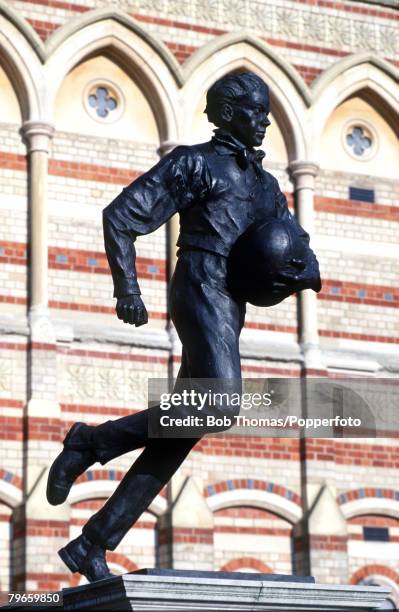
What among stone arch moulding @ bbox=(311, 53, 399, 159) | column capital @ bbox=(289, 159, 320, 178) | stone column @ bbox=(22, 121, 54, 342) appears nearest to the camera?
stone column @ bbox=(22, 121, 54, 342)

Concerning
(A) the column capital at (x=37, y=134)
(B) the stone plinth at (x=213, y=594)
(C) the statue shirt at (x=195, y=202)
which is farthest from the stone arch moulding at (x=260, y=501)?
(B) the stone plinth at (x=213, y=594)

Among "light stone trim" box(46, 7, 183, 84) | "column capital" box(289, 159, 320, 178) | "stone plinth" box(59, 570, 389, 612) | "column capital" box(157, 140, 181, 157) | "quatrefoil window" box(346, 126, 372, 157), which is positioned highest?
"light stone trim" box(46, 7, 183, 84)

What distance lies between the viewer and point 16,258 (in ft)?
52.5

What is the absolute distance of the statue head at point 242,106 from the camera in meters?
7.22

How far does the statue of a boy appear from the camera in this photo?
6816mm

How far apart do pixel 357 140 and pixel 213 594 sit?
40.1 ft

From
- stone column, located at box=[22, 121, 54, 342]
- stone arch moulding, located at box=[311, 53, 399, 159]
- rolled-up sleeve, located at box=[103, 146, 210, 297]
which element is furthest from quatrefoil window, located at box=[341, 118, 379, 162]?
rolled-up sleeve, located at box=[103, 146, 210, 297]

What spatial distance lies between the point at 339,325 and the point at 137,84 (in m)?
3.28

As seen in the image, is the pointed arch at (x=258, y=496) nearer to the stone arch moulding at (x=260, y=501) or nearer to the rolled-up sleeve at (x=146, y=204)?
the stone arch moulding at (x=260, y=501)

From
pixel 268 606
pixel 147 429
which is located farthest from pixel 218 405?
pixel 268 606

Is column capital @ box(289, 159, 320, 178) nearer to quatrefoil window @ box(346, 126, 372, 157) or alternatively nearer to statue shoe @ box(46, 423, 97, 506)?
quatrefoil window @ box(346, 126, 372, 157)

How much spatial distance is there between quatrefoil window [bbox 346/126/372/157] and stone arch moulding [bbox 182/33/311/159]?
76 cm

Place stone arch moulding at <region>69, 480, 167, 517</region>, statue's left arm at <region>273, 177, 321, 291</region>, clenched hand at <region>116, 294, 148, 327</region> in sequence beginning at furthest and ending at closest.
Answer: stone arch moulding at <region>69, 480, 167, 517</region>
statue's left arm at <region>273, 177, 321, 291</region>
clenched hand at <region>116, 294, 148, 327</region>

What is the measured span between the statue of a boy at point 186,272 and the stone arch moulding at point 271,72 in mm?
9986
